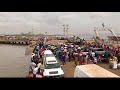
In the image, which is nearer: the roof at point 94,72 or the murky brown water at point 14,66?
the roof at point 94,72

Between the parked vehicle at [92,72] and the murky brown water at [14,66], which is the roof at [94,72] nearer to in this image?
the parked vehicle at [92,72]

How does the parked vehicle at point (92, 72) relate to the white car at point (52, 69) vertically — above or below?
above

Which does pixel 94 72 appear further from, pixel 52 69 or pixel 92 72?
pixel 52 69

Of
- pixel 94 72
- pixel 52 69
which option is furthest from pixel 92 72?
pixel 52 69

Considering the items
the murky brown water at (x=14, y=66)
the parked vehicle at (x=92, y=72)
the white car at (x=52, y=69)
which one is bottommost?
the murky brown water at (x=14, y=66)

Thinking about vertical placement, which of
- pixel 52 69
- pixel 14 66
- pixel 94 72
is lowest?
pixel 14 66

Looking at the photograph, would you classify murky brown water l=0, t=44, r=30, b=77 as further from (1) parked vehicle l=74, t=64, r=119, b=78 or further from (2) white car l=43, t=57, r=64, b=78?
(1) parked vehicle l=74, t=64, r=119, b=78

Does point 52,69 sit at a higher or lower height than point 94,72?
lower

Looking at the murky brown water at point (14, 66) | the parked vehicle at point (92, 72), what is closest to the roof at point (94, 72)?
the parked vehicle at point (92, 72)

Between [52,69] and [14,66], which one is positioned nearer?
[52,69]

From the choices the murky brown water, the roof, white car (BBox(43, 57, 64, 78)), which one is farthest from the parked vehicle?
the murky brown water
